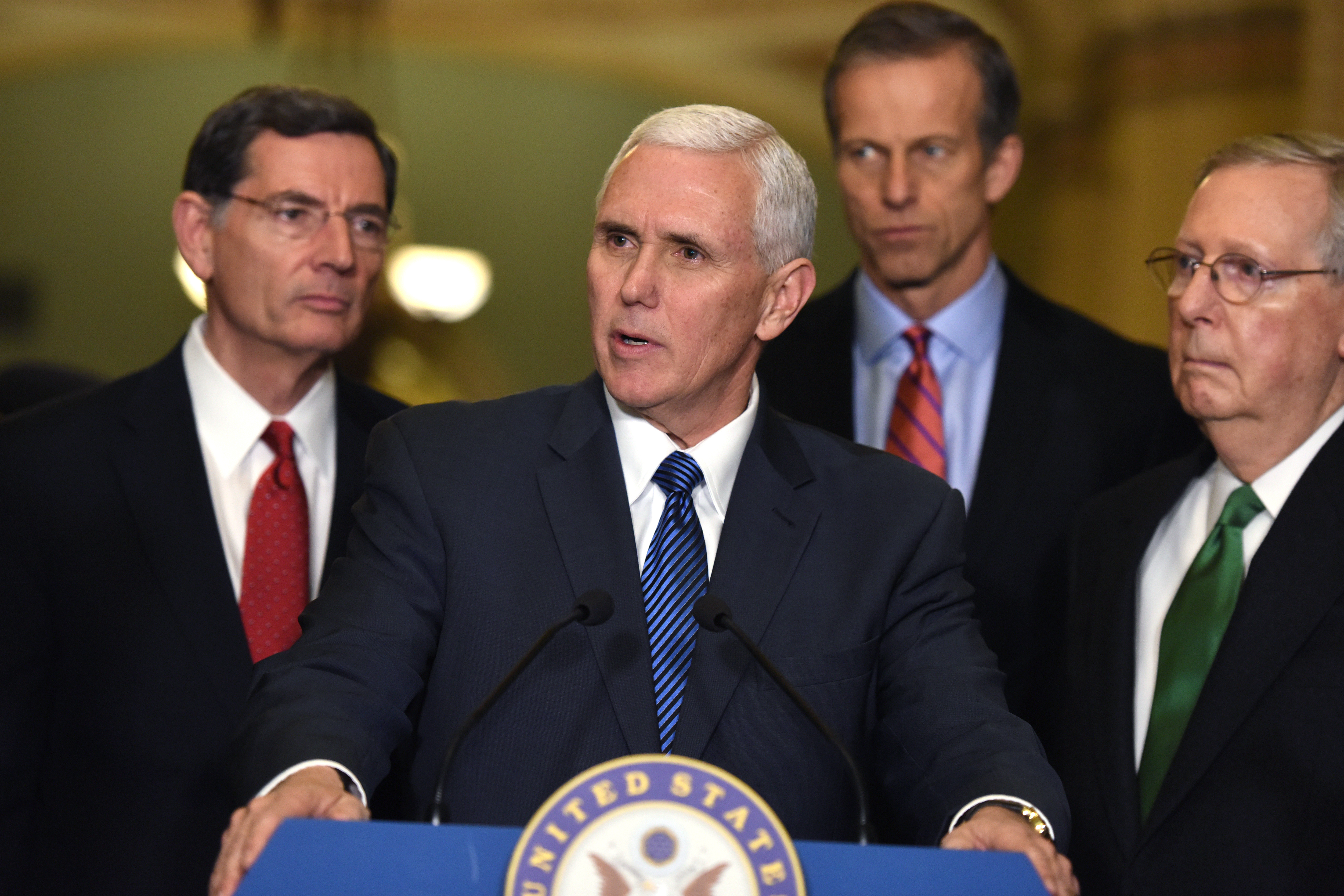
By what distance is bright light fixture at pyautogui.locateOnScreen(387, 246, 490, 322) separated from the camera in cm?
868

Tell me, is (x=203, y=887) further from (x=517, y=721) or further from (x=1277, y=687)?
(x=1277, y=687)

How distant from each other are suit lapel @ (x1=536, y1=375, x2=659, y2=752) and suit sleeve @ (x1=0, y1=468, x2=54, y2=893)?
0.95 m

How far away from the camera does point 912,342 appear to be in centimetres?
291

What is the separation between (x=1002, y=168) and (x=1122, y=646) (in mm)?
1149

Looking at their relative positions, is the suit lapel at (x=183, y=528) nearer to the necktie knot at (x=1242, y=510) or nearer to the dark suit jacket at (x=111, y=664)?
the dark suit jacket at (x=111, y=664)

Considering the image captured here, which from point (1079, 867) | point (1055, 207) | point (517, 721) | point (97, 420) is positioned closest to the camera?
point (517, 721)

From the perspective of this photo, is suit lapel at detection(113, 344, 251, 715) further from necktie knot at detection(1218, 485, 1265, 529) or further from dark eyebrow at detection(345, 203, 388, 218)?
necktie knot at detection(1218, 485, 1265, 529)

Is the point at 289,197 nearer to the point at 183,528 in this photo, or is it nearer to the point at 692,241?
the point at 183,528

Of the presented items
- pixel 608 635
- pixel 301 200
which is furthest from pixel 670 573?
pixel 301 200

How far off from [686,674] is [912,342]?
131 cm

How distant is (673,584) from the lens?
6.05ft

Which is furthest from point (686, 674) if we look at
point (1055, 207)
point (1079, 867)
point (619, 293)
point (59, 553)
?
point (1055, 207)

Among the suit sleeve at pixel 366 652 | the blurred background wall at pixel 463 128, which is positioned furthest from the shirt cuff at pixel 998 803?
the blurred background wall at pixel 463 128

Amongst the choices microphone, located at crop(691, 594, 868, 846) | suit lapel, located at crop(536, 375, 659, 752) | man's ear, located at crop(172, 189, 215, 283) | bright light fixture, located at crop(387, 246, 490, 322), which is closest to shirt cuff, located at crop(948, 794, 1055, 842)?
microphone, located at crop(691, 594, 868, 846)
